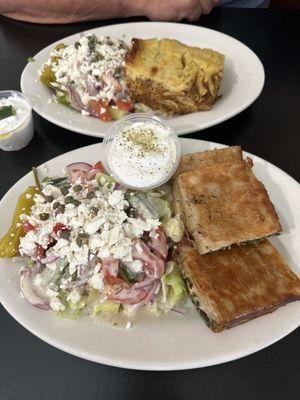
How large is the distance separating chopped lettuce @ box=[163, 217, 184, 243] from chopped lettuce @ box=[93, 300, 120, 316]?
0.41 m

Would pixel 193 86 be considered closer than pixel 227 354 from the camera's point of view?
No

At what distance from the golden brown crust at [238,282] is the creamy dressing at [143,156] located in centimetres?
41

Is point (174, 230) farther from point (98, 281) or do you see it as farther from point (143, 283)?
point (98, 281)

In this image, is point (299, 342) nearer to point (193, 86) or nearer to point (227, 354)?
point (227, 354)

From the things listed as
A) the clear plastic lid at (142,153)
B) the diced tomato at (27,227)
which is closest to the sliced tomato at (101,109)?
the clear plastic lid at (142,153)

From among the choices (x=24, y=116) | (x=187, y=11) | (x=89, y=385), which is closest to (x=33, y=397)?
(x=89, y=385)

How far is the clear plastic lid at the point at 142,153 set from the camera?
2178mm

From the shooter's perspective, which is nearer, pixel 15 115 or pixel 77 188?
pixel 77 188

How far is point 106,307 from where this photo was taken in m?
1.88

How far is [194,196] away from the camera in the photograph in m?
2.05

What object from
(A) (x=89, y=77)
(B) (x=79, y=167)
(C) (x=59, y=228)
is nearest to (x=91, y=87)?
(A) (x=89, y=77)

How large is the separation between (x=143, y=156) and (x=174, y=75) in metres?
0.85

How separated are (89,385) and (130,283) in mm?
464

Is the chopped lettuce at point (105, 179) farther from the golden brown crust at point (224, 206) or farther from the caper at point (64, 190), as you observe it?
the golden brown crust at point (224, 206)
